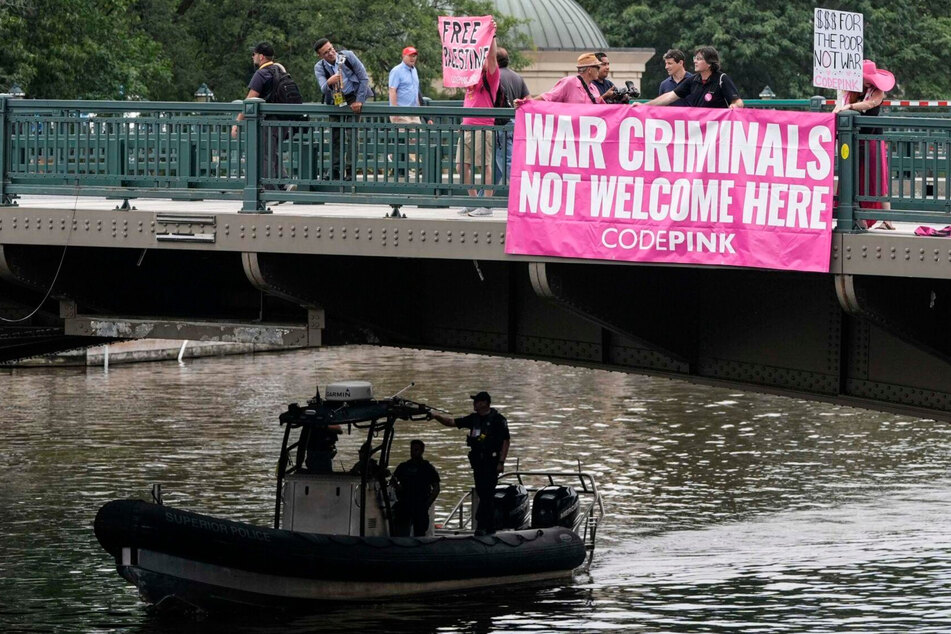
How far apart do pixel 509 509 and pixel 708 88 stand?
25.1 ft

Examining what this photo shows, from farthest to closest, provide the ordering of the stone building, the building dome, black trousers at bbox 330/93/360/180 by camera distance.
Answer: the building dome < the stone building < black trousers at bbox 330/93/360/180

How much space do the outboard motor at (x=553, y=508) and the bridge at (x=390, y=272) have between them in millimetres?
5175

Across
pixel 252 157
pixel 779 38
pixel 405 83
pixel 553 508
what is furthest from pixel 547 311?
pixel 779 38

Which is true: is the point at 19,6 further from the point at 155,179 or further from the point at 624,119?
the point at 624,119

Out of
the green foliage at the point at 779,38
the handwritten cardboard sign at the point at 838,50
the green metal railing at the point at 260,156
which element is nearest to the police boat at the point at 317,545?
the green metal railing at the point at 260,156

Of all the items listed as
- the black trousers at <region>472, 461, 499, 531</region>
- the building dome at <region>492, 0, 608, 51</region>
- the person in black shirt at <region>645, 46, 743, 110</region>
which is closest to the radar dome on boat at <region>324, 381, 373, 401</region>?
the black trousers at <region>472, 461, 499, 531</region>

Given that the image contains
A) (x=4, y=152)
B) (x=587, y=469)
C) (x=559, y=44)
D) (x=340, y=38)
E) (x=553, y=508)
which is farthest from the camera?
(x=559, y=44)

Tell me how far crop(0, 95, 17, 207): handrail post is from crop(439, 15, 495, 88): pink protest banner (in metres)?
4.26

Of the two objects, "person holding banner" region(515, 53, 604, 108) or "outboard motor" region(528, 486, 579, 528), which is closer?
"person holding banner" region(515, 53, 604, 108)

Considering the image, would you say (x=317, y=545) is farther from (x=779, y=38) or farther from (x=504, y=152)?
(x=779, y=38)

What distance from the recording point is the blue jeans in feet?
55.7

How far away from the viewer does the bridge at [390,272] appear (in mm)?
16141

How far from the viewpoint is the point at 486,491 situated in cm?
2238

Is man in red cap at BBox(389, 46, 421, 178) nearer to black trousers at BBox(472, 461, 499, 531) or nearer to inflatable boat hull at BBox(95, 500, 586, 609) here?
black trousers at BBox(472, 461, 499, 531)
